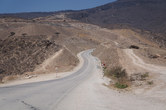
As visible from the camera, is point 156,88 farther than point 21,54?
No

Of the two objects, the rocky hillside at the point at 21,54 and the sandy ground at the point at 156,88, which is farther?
the rocky hillside at the point at 21,54

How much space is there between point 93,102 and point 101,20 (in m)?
194

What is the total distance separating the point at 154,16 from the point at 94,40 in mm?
131526

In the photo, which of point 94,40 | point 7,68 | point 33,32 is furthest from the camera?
point 94,40

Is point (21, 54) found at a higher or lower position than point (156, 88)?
higher

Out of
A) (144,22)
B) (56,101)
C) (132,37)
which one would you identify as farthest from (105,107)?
(144,22)

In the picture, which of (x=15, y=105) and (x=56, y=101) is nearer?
(x=15, y=105)

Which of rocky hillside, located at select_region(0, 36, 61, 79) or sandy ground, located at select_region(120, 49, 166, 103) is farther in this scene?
rocky hillside, located at select_region(0, 36, 61, 79)

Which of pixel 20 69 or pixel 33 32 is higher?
pixel 33 32

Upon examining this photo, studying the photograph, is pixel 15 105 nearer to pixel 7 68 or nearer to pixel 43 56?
pixel 7 68

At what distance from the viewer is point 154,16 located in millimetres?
→ 184875

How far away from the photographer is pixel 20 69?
1205 inches

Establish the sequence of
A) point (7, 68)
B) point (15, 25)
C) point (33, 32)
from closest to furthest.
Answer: point (7, 68) < point (33, 32) < point (15, 25)

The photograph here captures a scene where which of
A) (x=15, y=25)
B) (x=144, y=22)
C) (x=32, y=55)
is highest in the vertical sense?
(x=144, y=22)
